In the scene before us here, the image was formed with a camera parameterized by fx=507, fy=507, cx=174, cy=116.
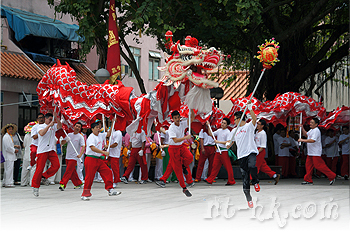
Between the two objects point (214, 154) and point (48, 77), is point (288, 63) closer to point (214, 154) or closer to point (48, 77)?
point (214, 154)

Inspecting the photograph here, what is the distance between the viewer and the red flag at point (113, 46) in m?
13.4

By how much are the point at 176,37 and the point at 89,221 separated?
923 cm

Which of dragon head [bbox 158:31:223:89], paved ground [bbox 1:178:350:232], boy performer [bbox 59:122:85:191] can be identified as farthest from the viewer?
boy performer [bbox 59:122:85:191]

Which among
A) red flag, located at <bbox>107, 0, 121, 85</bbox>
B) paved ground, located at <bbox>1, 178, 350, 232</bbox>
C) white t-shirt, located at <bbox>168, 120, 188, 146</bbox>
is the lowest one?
paved ground, located at <bbox>1, 178, 350, 232</bbox>

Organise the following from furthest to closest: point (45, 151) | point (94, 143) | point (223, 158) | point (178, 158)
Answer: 1. point (223, 158)
2. point (45, 151)
3. point (178, 158)
4. point (94, 143)

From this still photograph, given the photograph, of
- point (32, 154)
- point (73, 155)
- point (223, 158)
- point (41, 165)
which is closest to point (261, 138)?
point (223, 158)

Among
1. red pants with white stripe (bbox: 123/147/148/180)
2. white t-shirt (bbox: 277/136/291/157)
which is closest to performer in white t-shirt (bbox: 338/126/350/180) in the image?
white t-shirt (bbox: 277/136/291/157)

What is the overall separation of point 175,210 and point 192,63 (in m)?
2.68

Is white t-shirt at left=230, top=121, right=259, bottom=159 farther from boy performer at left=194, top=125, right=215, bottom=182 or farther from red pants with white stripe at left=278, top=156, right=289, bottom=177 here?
red pants with white stripe at left=278, top=156, right=289, bottom=177

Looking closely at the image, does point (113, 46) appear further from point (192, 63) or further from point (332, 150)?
point (332, 150)

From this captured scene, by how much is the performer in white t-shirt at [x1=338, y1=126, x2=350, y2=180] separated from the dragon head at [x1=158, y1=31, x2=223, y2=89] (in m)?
7.80

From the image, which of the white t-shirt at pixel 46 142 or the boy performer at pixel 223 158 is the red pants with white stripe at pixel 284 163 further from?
the white t-shirt at pixel 46 142

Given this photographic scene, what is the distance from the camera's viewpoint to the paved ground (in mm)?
7105

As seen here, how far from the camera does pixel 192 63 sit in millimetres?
9328
